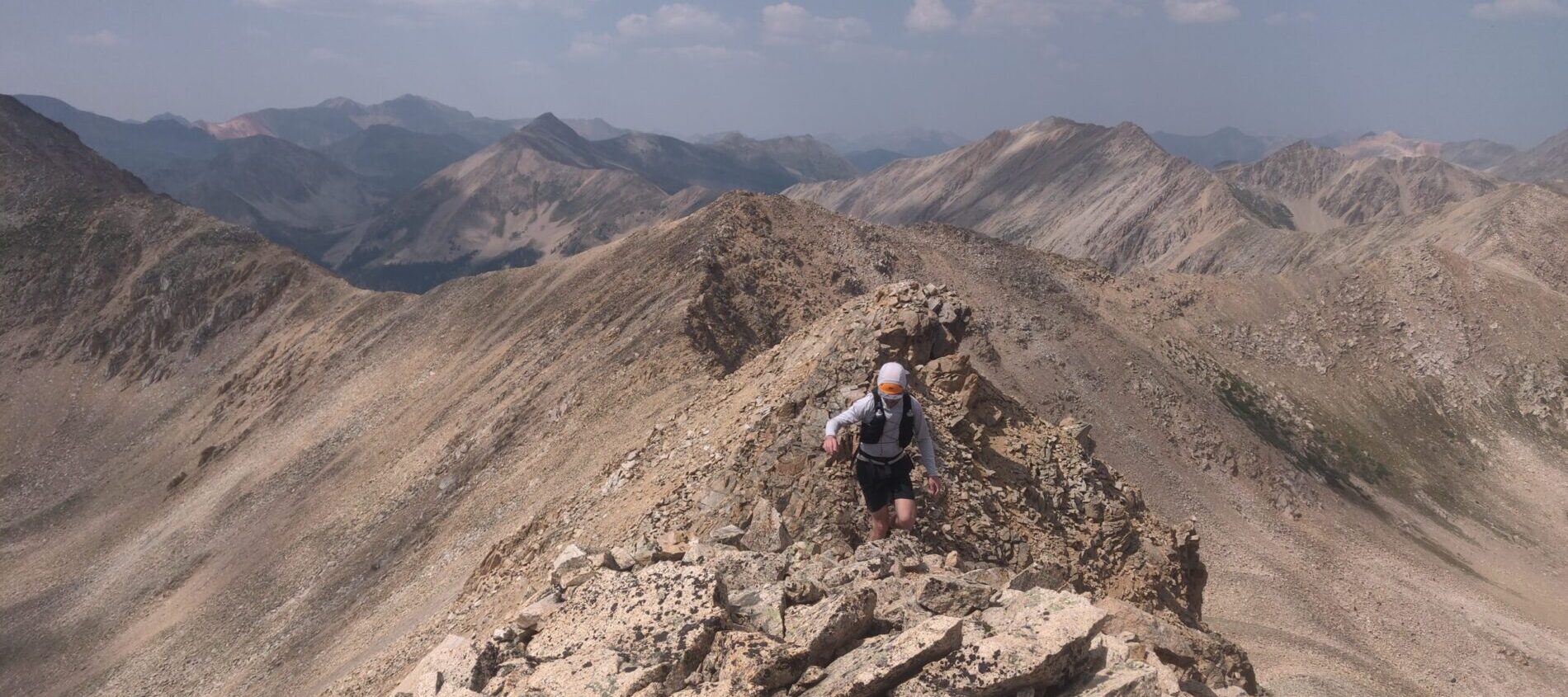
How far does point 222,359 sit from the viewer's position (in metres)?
55.2

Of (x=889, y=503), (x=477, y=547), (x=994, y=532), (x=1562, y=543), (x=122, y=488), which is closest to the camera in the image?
(x=889, y=503)

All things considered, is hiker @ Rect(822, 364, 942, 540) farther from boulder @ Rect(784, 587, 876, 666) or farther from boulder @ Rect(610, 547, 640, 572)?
boulder @ Rect(784, 587, 876, 666)

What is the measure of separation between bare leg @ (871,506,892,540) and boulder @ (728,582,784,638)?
111 inches

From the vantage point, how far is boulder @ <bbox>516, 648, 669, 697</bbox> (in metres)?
7.62

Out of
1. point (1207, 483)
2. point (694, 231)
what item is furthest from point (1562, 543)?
point (694, 231)

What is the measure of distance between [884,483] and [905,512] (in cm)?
47

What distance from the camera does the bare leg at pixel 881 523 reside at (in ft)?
38.0

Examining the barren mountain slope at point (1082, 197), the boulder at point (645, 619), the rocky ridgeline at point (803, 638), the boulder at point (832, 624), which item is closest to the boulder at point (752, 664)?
the rocky ridgeline at point (803, 638)

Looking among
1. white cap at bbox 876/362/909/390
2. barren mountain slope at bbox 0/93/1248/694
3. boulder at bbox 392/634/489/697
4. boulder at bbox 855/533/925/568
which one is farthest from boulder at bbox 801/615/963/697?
barren mountain slope at bbox 0/93/1248/694

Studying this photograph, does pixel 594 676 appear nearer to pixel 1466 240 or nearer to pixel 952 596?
pixel 952 596

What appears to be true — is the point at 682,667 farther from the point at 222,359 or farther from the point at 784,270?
the point at 222,359

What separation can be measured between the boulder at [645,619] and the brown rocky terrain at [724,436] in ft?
0.85

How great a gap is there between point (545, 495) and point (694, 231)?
18.7 m

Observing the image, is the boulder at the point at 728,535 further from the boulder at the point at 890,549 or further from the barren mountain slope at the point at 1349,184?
the barren mountain slope at the point at 1349,184
